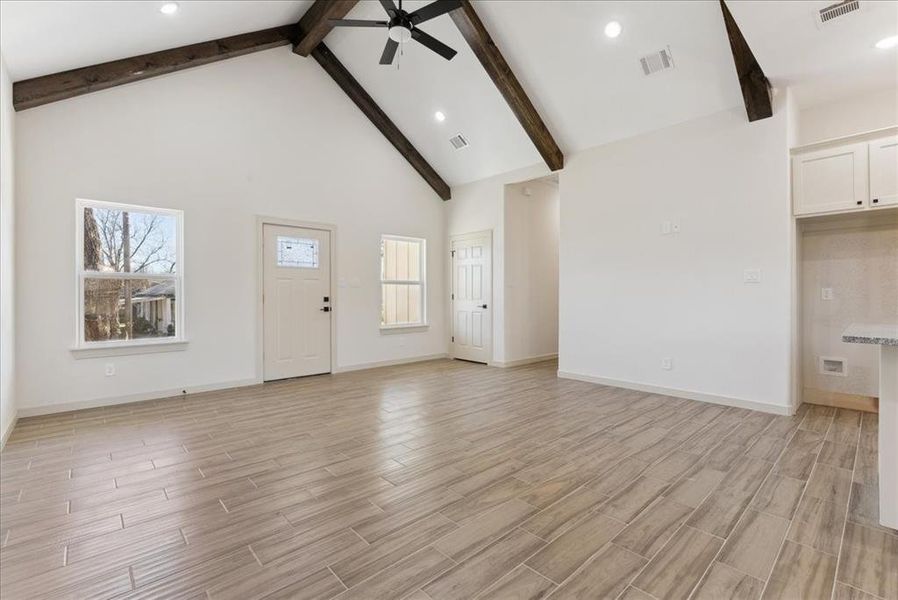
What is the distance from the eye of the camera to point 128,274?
441 centimetres

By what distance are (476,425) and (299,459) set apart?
4.80 ft

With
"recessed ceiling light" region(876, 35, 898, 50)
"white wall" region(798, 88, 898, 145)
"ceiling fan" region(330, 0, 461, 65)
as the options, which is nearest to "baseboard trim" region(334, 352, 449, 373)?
"ceiling fan" region(330, 0, 461, 65)

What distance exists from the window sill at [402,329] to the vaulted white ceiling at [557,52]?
304 centimetres

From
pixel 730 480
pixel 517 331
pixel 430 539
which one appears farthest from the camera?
pixel 517 331

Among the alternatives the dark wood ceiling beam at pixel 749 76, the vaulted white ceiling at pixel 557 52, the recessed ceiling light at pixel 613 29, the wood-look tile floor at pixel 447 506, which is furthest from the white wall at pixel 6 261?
the dark wood ceiling beam at pixel 749 76

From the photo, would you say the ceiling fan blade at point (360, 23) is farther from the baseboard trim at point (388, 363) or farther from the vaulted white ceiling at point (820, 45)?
the baseboard trim at point (388, 363)

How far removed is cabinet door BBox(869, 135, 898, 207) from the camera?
3373 millimetres

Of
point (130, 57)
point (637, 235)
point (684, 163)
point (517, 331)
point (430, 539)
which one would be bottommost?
point (430, 539)

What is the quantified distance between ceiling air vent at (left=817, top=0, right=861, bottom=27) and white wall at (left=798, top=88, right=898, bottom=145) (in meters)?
1.35

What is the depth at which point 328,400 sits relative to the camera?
14.7ft

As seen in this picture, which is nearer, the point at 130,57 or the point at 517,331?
the point at 130,57

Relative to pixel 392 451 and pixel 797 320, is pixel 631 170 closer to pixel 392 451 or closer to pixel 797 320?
pixel 797 320

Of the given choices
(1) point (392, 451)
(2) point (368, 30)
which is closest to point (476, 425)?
(1) point (392, 451)

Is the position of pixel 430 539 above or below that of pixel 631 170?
below
